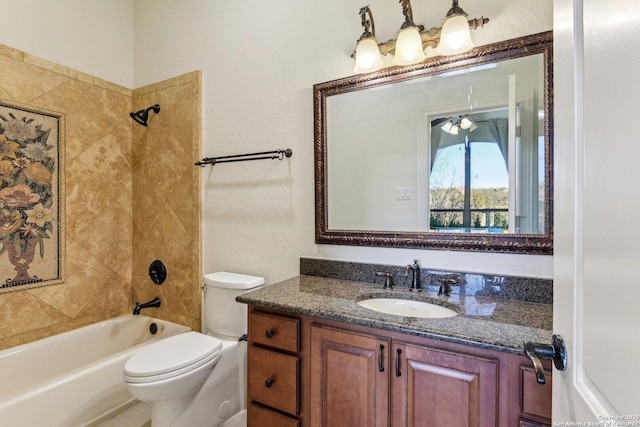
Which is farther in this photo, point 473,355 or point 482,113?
point 482,113

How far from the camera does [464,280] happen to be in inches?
57.1

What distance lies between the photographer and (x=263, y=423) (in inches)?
56.1

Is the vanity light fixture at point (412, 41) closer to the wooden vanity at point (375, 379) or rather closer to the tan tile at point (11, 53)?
the wooden vanity at point (375, 379)

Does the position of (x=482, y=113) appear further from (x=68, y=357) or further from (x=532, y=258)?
(x=68, y=357)

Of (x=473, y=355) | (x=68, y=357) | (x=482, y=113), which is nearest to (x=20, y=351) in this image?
(x=68, y=357)

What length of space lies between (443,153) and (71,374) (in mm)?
2202

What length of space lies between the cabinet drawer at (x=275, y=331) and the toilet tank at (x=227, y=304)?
0.49 meters

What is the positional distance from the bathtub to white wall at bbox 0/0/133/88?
1908 mm

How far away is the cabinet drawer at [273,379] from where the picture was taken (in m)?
1.33

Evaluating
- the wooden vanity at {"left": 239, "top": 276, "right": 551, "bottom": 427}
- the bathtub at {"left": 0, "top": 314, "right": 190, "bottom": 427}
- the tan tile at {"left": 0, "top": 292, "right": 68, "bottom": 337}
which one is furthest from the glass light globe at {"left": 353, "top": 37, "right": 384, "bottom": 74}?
the tan tile at {"left": 0, "top": 292, "right": 68, "bottom": 337}

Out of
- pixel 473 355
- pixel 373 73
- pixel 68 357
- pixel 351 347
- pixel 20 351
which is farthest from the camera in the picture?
pixel 68 357

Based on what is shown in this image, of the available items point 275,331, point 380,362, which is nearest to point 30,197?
point 275,331

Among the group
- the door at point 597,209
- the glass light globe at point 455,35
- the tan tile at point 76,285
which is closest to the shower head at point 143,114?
the tan tile at point 76,285

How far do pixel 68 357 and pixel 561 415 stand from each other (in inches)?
107
